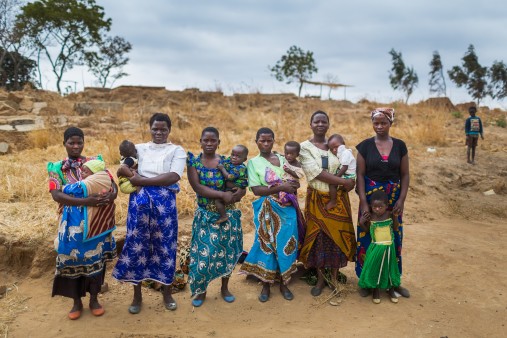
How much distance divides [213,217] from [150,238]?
1.73 ft

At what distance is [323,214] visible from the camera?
335cm

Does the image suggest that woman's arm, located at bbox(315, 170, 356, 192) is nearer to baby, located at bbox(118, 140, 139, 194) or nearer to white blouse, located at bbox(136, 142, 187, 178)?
white blouse, located at bbox(136, 142, 187, 178)

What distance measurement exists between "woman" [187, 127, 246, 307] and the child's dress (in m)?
1.11

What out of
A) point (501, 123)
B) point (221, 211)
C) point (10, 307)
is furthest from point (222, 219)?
point (501, 123)

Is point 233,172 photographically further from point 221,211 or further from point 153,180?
point 153,180

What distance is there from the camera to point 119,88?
15117 mm

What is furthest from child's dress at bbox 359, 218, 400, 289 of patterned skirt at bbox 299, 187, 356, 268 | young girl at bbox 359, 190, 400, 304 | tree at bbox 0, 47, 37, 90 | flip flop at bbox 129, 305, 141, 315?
tree at bbox 0, 47, 37, 90

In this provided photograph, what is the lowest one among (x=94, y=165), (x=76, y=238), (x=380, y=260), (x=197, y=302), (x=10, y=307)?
(x=10, y=307)

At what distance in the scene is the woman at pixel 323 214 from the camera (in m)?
3.26

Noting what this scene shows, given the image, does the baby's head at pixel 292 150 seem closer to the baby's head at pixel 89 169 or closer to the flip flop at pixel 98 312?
the baby's head at pixel 89 169

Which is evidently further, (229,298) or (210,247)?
(229,298)

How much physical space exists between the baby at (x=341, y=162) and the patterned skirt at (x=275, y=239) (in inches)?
13.7

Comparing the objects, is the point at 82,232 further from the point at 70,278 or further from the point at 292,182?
the point at 292,182

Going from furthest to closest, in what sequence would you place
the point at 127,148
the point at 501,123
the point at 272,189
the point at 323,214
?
the point at 501,123 < the point at 323,214 < the point at 272,189 < the point at 127,148
